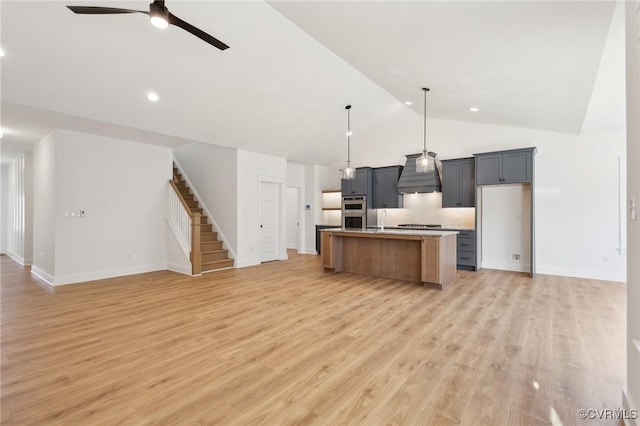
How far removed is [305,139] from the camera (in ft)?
25.4

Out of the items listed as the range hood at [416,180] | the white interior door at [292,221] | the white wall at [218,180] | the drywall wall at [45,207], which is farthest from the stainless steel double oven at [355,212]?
the drywall wall at [45,207]

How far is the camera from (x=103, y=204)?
6.21 meters

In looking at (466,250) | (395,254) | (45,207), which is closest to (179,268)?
(45,207)

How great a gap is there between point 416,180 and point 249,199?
4222 mm

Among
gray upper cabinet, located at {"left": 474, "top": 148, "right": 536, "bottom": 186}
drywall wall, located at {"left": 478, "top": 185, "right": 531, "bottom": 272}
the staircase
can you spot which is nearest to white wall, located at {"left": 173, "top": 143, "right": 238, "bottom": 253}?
the staircase

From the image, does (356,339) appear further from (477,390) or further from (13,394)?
(13,394)

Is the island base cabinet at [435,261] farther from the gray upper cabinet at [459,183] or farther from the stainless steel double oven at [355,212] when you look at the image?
the stainless steel double oven at [355,212]

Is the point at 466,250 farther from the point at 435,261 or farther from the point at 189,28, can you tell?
the point at 189,28

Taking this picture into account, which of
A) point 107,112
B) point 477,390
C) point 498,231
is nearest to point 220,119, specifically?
point 107,112

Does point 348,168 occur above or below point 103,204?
above

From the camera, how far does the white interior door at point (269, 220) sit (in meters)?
8.09

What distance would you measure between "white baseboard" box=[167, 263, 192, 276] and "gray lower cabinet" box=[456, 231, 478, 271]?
235 inches

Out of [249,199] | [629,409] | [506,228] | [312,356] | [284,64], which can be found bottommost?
[312,356]

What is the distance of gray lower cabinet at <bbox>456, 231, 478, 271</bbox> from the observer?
673cm
